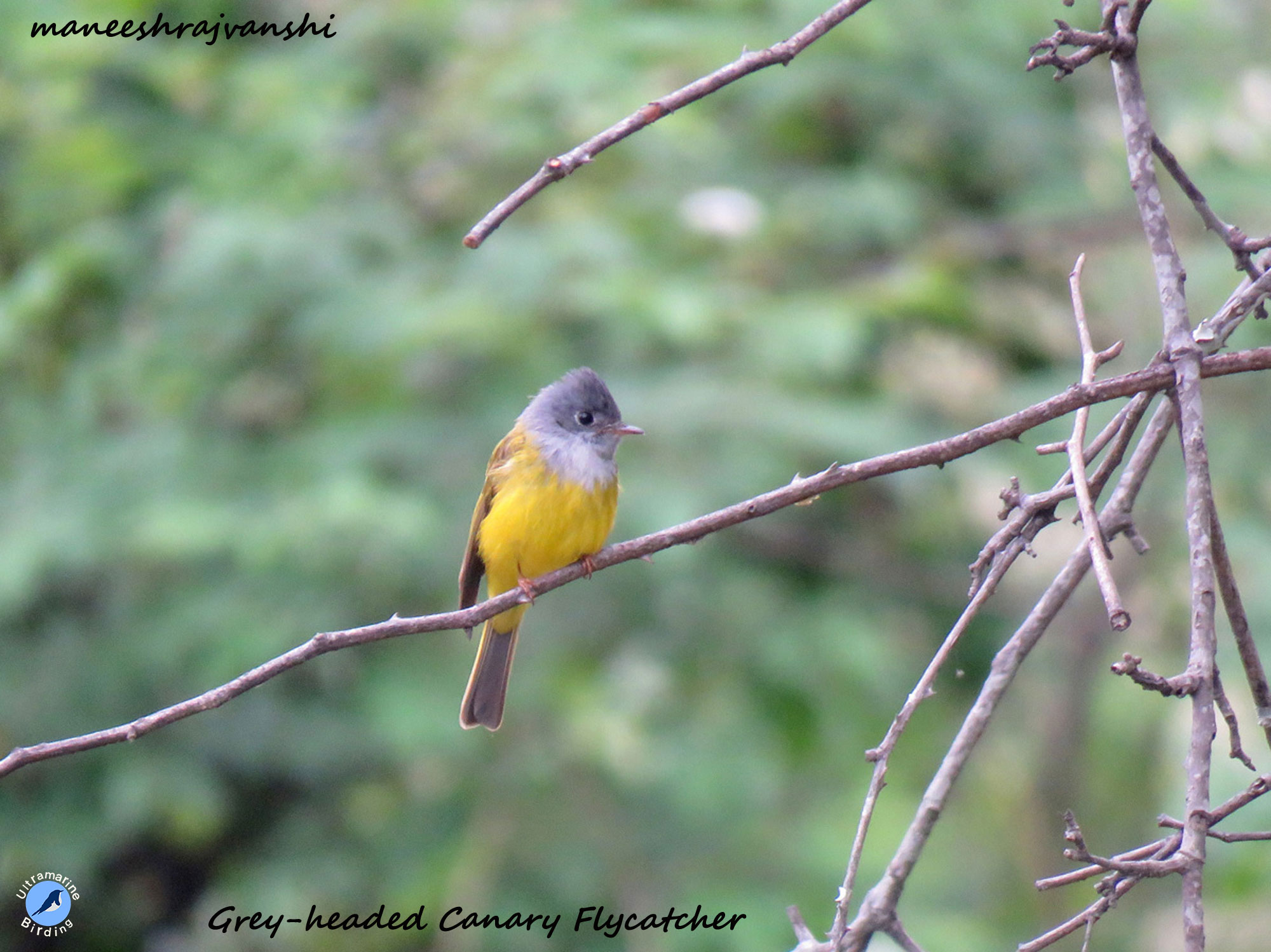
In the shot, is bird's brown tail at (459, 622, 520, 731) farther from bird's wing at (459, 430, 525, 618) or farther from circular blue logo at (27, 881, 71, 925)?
circular blue logo at (27, 881, 71, 925)

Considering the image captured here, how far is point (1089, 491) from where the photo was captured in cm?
189

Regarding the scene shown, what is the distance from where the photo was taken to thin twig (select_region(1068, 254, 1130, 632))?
1447 mm

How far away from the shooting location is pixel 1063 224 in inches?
258

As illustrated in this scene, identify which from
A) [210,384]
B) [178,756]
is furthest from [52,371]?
[178,756]

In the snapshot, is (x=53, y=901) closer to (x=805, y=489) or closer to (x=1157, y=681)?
(x=805, y=489)

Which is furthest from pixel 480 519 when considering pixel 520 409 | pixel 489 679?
pixel 520 409

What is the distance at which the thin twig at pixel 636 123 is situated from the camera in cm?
172

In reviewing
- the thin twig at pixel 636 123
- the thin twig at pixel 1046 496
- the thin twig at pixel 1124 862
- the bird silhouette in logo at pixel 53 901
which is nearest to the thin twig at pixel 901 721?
the thin twig at pixel 1046 496

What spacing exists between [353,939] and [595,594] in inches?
85.8

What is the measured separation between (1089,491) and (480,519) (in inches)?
107

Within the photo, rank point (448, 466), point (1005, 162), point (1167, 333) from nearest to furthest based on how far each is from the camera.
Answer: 1. point (1167, 333)
2. point (448, 466)
3. point (1005, 162)

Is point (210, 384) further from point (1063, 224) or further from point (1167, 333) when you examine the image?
point (1167, 333)

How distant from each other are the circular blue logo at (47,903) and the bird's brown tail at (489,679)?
259 cm
